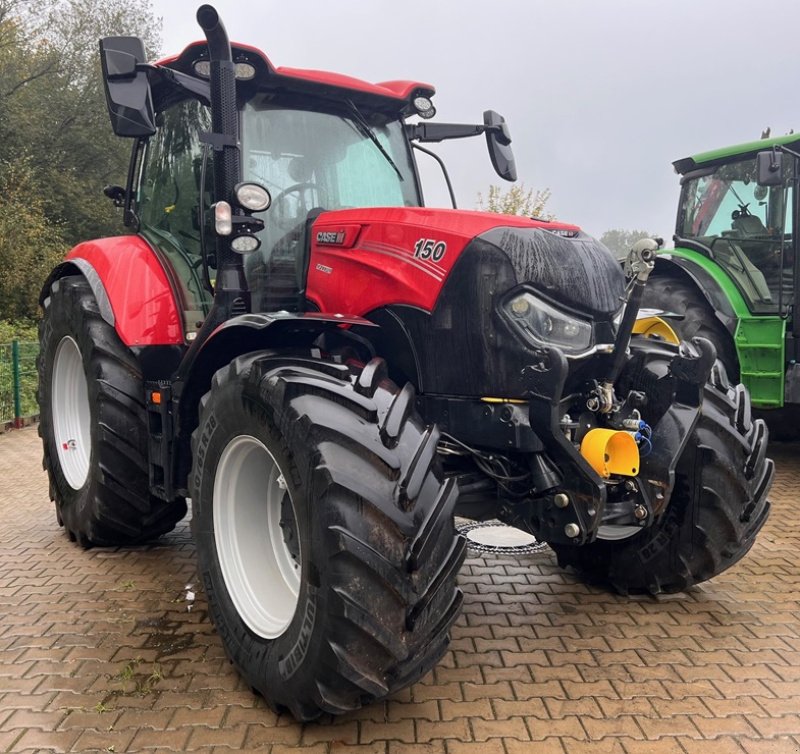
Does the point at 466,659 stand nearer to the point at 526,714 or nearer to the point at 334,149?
the point at 526,714

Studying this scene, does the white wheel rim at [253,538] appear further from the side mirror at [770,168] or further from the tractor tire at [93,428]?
the side mirror at [770,168]

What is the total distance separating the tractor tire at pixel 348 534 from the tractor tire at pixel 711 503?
1359 millimetres

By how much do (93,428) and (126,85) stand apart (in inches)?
70.5

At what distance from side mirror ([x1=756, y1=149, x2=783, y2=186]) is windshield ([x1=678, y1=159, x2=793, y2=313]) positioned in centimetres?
39

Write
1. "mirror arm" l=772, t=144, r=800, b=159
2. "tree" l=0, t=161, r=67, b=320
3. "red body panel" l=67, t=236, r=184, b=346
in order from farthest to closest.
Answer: "tree" l=0, t=161, r=67, b=320
"mirror arm" l=772, t=144, r=800, b=159
"red body panel" l=67, t=236, r=184, b=346

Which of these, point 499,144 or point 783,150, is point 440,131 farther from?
point 783,150

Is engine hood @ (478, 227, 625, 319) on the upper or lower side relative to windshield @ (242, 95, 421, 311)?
lower

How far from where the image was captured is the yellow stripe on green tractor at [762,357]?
6.04m

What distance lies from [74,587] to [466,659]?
2051mm

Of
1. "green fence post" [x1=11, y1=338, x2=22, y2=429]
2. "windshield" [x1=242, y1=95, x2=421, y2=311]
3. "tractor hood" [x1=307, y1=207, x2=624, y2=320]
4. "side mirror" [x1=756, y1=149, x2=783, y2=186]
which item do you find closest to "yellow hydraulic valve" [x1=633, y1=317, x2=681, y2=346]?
"tractor hood" [x1=307, y1=207, x2=624, y2=320]

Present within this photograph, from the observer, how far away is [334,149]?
11.7 feet

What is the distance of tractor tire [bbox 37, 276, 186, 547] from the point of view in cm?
375

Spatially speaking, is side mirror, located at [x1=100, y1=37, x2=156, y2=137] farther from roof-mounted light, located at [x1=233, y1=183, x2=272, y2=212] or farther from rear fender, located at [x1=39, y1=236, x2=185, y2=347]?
rear fender, located at [x1=39, y1=236, x2=185, y2=347]

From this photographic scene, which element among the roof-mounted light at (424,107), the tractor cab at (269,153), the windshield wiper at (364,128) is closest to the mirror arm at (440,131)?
the tractor cab at (269,153)
